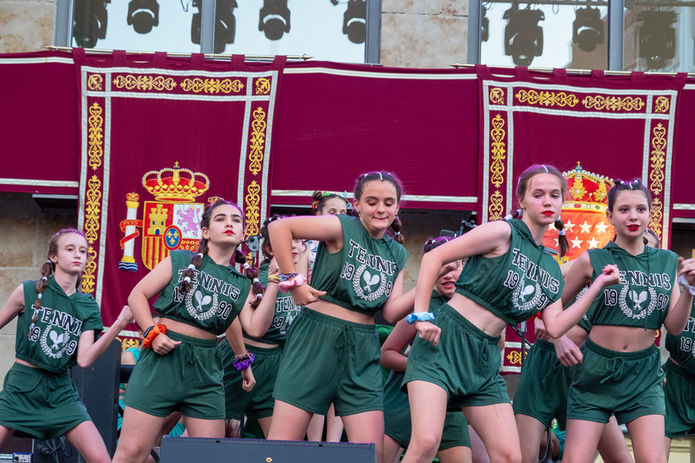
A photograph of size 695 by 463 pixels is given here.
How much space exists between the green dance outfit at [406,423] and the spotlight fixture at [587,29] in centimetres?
506

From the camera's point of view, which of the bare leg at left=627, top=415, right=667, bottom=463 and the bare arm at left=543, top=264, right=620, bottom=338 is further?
the bare leg at left=627, top=415, right=667, bottom=463

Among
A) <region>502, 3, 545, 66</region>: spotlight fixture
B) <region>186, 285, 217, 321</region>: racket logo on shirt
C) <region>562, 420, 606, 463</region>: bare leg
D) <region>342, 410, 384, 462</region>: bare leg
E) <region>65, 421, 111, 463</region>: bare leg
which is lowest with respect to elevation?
<region>65, 421, 111, 463</region>: bare leg

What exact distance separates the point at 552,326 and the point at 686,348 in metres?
1.84

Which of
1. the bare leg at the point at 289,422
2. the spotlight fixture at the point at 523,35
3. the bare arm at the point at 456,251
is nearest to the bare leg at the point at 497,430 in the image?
the bare arm at the point at 456,251

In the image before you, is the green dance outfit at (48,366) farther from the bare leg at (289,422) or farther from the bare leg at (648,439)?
the bare leg at (648,439)

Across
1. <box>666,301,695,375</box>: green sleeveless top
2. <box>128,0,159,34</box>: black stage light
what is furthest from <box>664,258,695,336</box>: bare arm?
<box>128,0,159,34</box>: black stage light

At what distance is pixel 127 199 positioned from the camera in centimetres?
880

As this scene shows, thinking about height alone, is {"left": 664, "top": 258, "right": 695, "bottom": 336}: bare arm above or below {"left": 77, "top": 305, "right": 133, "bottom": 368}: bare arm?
above

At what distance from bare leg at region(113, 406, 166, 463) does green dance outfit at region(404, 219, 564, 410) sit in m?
1.48

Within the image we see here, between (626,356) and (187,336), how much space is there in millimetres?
2394

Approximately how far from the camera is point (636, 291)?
502 cm

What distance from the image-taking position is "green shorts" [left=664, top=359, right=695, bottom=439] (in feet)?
19.8

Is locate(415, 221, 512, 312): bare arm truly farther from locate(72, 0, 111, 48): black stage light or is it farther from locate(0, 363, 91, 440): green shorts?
locate(72, 0, 111, 48): black stage light

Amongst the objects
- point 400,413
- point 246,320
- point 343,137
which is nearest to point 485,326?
point 400,413
